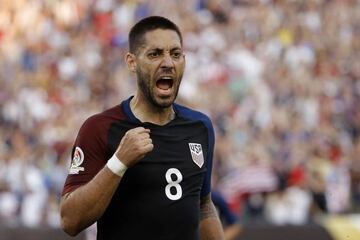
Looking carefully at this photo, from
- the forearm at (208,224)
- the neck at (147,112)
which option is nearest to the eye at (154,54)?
the neck at (147,112)

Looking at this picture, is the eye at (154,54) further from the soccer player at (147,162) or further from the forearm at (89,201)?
the forearm at (89,201)

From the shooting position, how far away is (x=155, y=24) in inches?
227

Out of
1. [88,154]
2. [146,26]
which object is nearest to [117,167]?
[88,154]

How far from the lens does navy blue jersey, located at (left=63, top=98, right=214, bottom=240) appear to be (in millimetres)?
5598

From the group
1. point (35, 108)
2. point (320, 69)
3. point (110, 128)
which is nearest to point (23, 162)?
point (35, 108)

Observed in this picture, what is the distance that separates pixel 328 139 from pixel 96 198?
464 inches

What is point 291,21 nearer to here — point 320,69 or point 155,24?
point 320,69

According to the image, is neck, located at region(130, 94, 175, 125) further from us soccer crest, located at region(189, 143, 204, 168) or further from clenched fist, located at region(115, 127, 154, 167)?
clenched fist, located at region(115, 127, 154, 167)

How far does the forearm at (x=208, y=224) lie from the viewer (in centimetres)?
605

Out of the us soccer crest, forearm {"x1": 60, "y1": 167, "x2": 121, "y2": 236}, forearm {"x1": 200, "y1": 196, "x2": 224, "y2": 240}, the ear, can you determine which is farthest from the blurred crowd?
forearm {"x1": 60, "y1": 167, "x2": 121, "y2": 236}

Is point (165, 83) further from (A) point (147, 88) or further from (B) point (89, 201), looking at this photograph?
(B) point (89, 201)

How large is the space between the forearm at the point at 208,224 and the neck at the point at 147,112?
1.71 ft

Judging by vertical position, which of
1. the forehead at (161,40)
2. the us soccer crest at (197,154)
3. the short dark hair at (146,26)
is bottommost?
the us soccer crest at (197,154)

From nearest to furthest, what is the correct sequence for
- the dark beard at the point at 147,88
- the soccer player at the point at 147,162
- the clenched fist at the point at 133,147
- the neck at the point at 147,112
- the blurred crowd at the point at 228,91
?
1. the clenched fist at the point at 133,147
2. the soccer player at the point at 147,162
3. the dark beard at the point at 147,88
4. the neck at the point at 147,112
5. the blurred crowd at the point at 228,91
